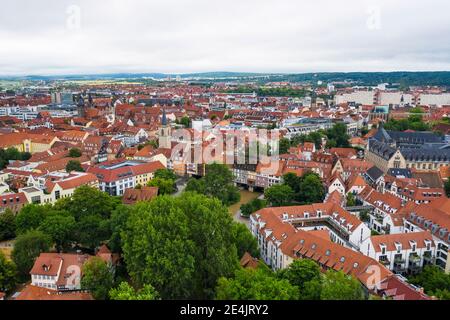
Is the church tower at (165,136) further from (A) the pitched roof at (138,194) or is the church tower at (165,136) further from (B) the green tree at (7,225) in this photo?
(B) the green tree at (7,225)

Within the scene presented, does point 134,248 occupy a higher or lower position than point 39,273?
higher

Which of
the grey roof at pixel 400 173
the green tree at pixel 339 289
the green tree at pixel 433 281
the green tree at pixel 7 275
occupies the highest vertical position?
the green tree at pixel 339 289

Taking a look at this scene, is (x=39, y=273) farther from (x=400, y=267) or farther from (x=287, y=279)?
(x=400, y=267)

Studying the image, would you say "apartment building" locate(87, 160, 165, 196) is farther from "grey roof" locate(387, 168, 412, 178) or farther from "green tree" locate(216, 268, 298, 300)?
"green tree" locate(216, 268, 298, 300)

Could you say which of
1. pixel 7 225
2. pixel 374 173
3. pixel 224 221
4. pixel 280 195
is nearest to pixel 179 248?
pixel 224 221

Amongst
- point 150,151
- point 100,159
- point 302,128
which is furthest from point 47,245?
point 302,128

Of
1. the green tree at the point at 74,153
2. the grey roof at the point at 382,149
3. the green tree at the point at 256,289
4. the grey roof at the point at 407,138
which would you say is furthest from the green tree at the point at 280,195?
the green tree at the point at 74,153
